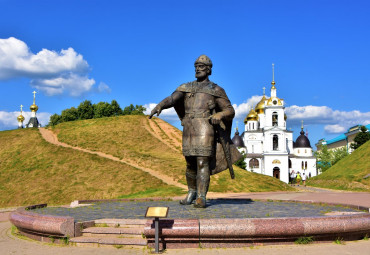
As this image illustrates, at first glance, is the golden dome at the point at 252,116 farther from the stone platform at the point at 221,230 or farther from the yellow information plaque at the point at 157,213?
the yellow information plaque at the point at 157,213

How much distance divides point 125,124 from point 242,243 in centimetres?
3664

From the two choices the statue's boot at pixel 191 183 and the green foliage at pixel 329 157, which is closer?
the statue's boot at pixel 191 183

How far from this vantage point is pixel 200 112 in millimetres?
8117

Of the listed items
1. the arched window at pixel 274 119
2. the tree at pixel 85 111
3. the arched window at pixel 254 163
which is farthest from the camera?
the arched window at pixel 254 163

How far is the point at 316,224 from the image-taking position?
575 centimetres

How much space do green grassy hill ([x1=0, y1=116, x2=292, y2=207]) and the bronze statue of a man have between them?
11155 mm

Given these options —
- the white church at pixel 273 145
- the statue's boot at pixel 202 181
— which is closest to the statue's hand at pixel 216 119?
the statue's boot at pixel 202 181

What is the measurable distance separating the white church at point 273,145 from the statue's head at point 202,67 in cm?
6392

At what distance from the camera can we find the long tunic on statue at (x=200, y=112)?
26.1 ft

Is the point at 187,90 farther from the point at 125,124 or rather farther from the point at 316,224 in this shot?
the point at 125,124

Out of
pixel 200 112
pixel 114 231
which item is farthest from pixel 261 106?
pixel 114 231

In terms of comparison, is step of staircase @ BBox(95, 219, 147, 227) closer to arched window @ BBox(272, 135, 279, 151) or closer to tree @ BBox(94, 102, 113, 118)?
tree @ BBox(94, 102, 113, 118)

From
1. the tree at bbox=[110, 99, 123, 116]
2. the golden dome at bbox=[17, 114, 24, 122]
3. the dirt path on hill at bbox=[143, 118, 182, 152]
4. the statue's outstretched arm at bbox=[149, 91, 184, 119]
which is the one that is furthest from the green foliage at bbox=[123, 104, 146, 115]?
the statue's outstretched arm at bbox=[149, 91, 184, 119]

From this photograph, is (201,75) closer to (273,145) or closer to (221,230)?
(221,230)
